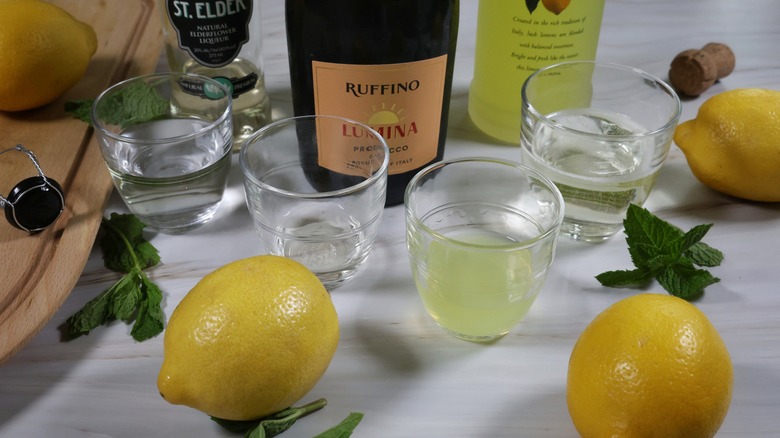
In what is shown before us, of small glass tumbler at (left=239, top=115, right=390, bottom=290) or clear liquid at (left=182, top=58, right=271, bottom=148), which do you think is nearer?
small glass tumbler at (left=239, top=115, right=390, bottom=290)

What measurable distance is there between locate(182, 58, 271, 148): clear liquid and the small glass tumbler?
149mm

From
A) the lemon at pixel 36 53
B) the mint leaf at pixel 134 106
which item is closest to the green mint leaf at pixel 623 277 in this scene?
the mint leaf at pixel 134 106

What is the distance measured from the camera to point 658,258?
71cm

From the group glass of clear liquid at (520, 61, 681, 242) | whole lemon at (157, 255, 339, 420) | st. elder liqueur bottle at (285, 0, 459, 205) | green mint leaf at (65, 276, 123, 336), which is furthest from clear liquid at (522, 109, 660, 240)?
green mint leaf at (65, 276, 123, 336)

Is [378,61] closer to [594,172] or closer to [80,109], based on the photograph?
[594,172]

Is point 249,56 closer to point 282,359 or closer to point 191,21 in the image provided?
point 191,21

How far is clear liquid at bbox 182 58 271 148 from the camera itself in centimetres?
90

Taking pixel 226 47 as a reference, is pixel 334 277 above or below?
below

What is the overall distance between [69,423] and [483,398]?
318mm

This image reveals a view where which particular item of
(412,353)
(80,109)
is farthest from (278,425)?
(80,109)

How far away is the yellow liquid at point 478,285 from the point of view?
2.05 feet

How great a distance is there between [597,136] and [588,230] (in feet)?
0.41

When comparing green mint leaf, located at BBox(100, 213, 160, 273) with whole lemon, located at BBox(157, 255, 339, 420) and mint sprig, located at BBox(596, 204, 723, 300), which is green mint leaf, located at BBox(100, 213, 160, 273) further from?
mint sprig, located at BBox(596, 204, 723, 300)

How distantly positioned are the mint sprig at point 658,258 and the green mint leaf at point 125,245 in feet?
1.39
